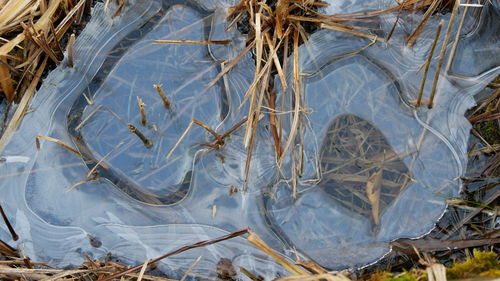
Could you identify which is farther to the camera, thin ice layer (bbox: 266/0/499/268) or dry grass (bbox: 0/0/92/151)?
dry grass (bbox: 0/0/92/151)

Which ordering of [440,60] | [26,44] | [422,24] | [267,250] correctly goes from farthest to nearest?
[26,44]
[422,24]
[440,60]
[267,250]

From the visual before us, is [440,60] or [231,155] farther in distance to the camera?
[231,155]

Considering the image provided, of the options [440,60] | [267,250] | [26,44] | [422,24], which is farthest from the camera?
[26,44]

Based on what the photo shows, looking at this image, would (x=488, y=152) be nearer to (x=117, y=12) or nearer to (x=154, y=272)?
(x=154, y=272)

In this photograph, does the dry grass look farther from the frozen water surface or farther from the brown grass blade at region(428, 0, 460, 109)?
the brown grass blade at region(428, 0, 460, 109)

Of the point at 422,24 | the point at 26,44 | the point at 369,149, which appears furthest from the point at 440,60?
the point at 26,44

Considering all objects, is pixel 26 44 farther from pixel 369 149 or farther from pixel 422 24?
pixel 422 24

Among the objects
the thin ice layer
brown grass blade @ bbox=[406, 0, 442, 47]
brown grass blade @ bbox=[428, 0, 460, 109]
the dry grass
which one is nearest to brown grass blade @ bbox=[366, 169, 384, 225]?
the thin ice layer

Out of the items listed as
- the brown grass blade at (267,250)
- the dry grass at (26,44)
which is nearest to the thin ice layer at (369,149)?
the brown grass blade at (267,250)

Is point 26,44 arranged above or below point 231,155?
above
